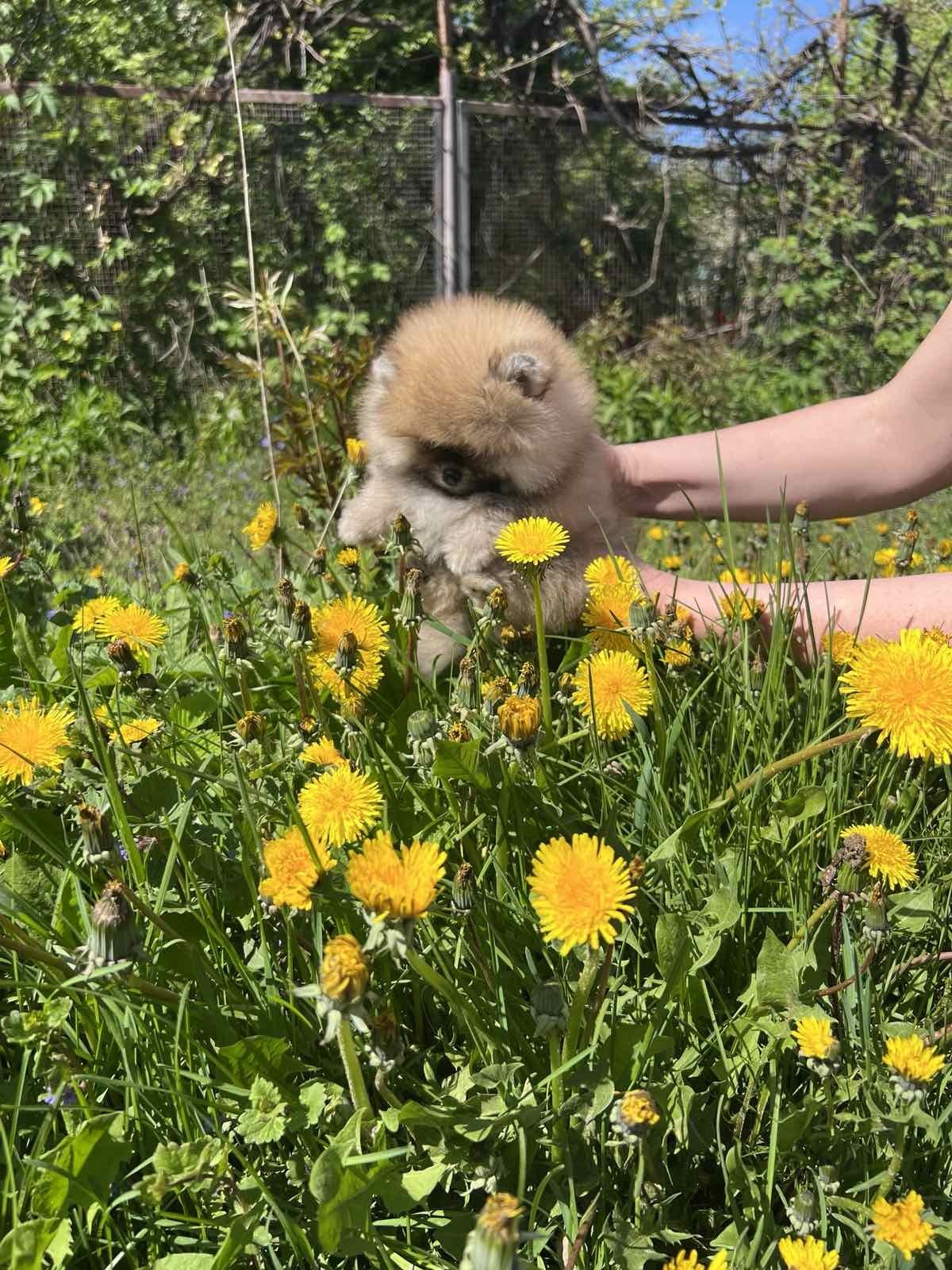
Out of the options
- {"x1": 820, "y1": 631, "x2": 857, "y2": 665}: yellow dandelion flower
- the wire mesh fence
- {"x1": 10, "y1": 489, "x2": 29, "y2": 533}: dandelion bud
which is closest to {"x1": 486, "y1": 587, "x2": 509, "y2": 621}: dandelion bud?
{"x1": 820, "y1": 631, "x2": 857, "y2": 665}: yellow dandelion flower

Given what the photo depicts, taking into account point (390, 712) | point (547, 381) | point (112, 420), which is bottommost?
point (112, 420)

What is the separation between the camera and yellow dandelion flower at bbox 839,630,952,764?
3.20 feet

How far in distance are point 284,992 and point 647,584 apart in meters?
1.15

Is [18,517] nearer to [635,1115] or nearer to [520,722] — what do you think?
A: [520,722]

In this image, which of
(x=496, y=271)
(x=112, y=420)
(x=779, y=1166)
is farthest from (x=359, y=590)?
(x=496, y=271)

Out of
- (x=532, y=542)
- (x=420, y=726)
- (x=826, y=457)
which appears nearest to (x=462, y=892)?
(x=420, y=726)

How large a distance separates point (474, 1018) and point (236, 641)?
58 cm

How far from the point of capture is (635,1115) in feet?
2.54

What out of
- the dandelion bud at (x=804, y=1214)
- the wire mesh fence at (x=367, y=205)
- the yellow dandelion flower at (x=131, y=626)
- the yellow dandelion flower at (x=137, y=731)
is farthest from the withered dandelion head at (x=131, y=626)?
the wire mesh fence at (x=367, y=205)

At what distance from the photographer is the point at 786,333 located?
722cm

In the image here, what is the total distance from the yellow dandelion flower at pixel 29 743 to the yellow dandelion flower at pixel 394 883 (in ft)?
1.73

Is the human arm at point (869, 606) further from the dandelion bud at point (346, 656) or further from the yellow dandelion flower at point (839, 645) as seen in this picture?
the dandelion bud at point (346, 656)

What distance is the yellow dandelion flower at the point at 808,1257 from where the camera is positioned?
76 centimetres

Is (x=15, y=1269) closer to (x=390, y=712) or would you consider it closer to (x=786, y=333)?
(x=390, y=712)
